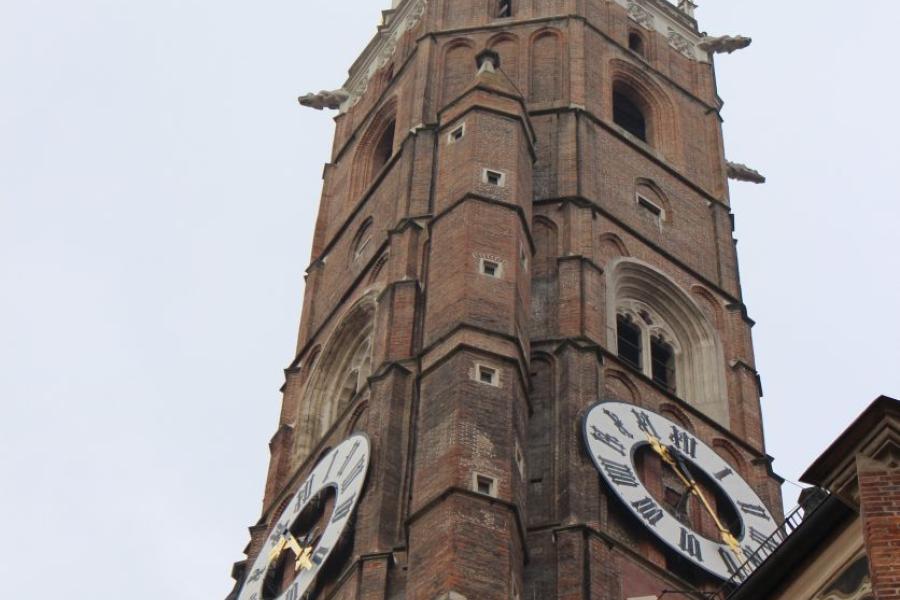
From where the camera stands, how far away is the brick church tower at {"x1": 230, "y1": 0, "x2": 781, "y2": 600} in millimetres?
28844

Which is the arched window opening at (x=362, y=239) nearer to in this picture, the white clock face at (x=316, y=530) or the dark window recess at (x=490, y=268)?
the dark window recess at (x=490, y=268)

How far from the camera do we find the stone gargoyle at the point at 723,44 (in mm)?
45781

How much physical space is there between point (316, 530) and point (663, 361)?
756 centimetres

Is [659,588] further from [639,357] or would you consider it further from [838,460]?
[838,460]

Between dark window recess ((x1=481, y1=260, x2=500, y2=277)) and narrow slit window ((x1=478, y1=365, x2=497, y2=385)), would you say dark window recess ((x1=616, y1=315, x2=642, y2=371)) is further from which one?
narrow slit window ((x1=478, y1=365, x2=497, y2=385))

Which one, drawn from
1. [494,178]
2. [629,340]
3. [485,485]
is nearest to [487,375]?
[485,485]

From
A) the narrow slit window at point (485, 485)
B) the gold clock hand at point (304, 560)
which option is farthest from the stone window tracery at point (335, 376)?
the narrow slit window at point (485, 485)

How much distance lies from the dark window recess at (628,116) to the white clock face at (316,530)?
12.1 meters

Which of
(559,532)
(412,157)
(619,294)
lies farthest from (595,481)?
(412,157)

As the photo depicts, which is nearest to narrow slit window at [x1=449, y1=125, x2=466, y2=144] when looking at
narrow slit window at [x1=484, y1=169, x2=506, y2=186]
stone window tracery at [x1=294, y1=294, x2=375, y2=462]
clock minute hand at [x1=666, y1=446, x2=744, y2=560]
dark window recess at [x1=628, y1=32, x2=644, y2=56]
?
narrow slit window at [x1=484, y1=169, x2=506, y2=186]

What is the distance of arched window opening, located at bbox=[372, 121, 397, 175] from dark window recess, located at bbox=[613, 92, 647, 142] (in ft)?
14.5

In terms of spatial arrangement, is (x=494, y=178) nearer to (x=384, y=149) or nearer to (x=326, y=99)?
(x=384, y=149)

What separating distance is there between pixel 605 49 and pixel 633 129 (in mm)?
1669

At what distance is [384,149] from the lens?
4275 cm
